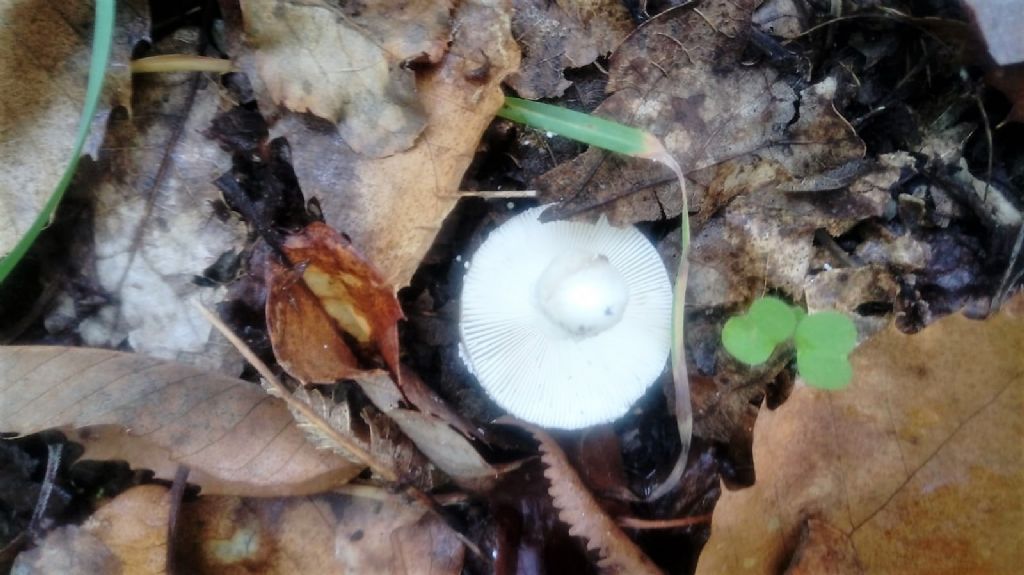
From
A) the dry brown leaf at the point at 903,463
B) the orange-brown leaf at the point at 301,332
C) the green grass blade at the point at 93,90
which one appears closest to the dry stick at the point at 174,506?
the orange-brown leaf at the point at 301,332

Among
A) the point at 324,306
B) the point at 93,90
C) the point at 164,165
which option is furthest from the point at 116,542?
the point at 93,90

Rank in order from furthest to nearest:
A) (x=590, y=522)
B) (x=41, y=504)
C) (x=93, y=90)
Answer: (x=41, y=504) < (x=590, y=522) < (x=93, y=90)

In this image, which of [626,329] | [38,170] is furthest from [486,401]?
[38,170]

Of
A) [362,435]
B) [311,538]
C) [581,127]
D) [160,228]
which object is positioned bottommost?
[311,538]

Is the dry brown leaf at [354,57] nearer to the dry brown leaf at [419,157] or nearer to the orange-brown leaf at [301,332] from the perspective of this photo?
the dry brown leaf at [419,157]

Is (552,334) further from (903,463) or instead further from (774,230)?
(903,463)

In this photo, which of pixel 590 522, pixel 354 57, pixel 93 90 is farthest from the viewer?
pixel 590 522
